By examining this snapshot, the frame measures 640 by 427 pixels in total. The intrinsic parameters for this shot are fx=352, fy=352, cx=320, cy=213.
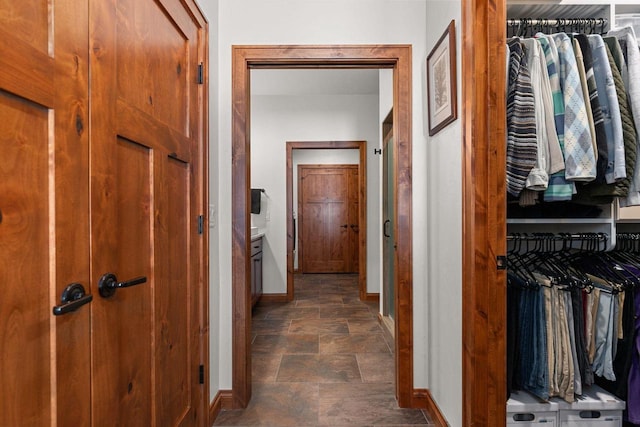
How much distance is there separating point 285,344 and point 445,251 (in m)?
1.80

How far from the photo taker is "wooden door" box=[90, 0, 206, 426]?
99 cm

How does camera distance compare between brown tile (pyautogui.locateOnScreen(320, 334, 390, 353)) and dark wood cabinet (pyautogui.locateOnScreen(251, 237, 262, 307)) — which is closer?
brown tile (pyautogui.locateOnScreen(320, 334, 390, 353))

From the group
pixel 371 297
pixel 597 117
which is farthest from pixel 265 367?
pixel 597 117

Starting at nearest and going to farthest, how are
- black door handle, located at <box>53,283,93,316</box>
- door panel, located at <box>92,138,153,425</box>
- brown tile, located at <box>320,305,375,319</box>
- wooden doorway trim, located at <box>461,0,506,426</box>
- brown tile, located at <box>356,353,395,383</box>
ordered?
1. black door handle, located at <box>53,283,93,316</box>
2. door panel, located at <box>92,138,153,425</box>
3. wooden doorway trim, located at <box>461,0,506,426</box>
4. brown tile, located at <box>356,353,395,383</box>
5. brown tile, located at <box>320,305,375,319</box>

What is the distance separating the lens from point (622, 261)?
167cm

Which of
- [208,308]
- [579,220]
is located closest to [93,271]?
[208,308]

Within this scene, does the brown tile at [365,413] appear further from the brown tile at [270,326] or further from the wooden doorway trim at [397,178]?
the brown tile at [270,326]

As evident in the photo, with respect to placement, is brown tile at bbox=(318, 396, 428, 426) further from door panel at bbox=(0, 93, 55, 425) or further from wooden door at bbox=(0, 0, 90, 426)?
door panel at bbox=(0, 93, 55, 425)

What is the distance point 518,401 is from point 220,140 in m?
2.00

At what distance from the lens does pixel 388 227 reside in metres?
3.60

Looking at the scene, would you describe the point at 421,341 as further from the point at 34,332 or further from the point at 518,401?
the point at 34,332

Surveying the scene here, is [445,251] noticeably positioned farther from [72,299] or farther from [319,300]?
[319,300]

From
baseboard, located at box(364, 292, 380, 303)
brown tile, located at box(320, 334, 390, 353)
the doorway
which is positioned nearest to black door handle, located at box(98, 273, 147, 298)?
brown tile, located at box(320, 334, 390, 353)

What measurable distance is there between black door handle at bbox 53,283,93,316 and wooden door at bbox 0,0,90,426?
0.5 inches
